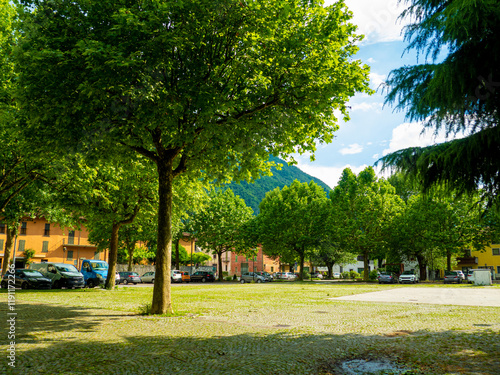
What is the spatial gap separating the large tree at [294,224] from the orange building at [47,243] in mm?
29571

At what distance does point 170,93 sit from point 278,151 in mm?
4216

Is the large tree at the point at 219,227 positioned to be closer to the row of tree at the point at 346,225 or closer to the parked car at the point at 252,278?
the row of tree at the point at 346,225

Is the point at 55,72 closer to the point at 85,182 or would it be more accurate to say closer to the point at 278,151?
the point at 278,151

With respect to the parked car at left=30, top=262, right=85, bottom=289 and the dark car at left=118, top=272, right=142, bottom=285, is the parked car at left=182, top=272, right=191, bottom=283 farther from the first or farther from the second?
the parked car at left=30, top=262, right=85, bottom=289

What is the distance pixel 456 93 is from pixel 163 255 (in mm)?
8688

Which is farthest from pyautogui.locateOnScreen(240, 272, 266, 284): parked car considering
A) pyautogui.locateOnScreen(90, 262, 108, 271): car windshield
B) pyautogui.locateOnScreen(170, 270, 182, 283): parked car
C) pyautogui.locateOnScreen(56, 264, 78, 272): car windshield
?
pyautogui.locateOnScreen(56, 264, 78, 272): car windshield

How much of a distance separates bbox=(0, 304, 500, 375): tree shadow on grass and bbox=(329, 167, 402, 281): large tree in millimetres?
37596

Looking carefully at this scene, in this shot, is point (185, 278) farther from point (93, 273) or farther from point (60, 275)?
point (60, 275)

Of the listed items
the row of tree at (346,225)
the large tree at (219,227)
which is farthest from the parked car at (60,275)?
the large tree at (219,227)

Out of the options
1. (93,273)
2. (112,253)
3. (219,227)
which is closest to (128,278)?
(93,273)

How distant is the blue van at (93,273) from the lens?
29609mm

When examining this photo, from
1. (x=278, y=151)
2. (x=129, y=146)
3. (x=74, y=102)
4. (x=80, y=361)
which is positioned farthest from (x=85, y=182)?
(x=80, y=361)

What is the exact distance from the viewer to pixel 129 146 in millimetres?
11523

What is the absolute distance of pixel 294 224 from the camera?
161 feet
